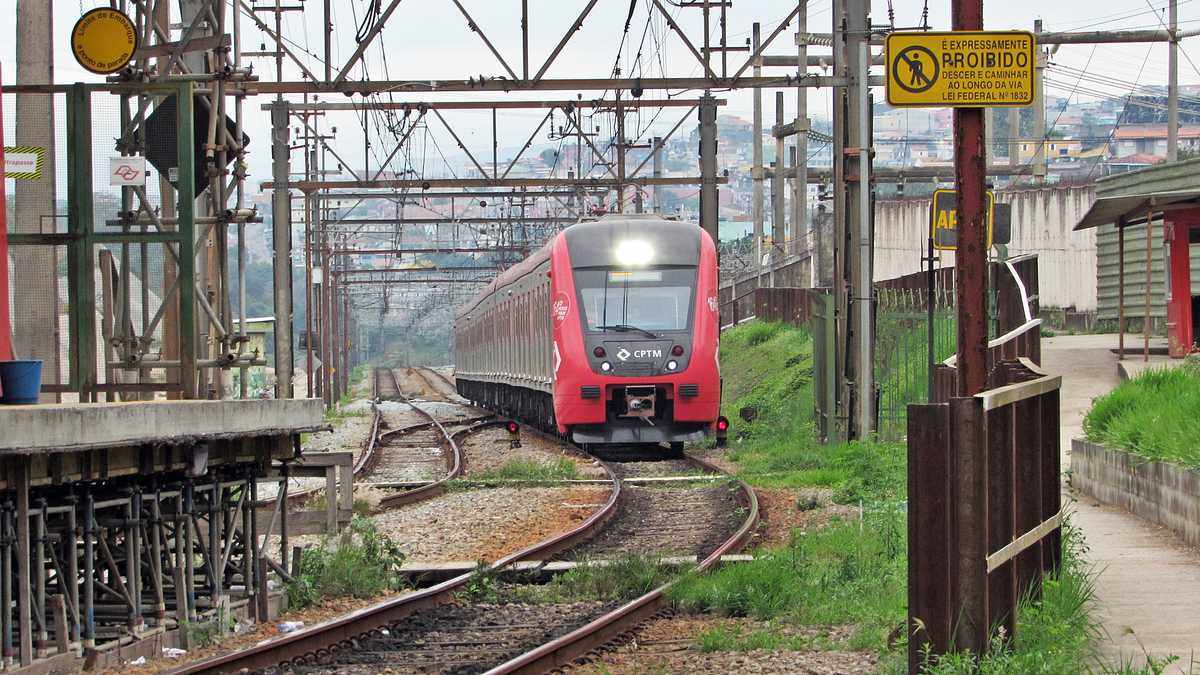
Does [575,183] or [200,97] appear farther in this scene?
[575,183]

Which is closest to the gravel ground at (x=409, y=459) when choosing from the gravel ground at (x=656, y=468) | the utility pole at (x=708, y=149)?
the gravel ground at (x=656, y=468)

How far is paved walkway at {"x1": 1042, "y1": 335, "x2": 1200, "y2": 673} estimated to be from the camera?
Answer: 25.4 ft

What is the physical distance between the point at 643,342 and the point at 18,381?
12.0m

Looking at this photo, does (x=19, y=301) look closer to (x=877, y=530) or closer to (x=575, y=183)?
(x=877, y=530)

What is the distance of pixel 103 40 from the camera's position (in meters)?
13.6

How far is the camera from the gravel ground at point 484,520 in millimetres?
14164

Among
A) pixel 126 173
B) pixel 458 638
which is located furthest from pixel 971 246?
pixel 126 173

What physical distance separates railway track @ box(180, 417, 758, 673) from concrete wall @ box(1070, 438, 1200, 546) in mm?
3114

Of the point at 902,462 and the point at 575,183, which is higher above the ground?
the point at 575,183

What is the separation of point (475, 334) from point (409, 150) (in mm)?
6816

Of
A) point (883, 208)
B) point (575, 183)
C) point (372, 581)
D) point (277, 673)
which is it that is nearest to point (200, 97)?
point (372, 581)

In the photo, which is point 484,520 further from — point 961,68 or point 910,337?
point 961,68

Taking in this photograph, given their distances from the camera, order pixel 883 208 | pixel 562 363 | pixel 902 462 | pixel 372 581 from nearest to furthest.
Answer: pixel 372 581, pixel 902 462, pixel 562 363, pixel 883 208

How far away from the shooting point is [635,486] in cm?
1950
